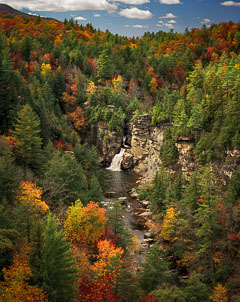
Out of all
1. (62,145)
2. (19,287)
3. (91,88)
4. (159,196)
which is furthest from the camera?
(91,88)

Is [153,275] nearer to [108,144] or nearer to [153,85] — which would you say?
[108,144]

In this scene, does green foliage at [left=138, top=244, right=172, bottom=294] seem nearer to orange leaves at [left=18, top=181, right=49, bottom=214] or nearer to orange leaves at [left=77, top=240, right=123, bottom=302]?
orange leaves at [left=77, top=240, right=123, bottom=302]

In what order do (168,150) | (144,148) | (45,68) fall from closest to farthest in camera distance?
(168,150)
(144,148)
(45,68)

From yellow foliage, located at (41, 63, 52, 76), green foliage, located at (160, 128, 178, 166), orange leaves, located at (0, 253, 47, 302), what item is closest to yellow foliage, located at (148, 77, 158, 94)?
yellow foliage, located at (41, 63, 52, 76)

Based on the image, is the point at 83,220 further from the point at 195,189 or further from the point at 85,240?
the point at 195,189

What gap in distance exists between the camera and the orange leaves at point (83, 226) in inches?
1174

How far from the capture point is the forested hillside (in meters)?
20.8

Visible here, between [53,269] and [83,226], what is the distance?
12076mm

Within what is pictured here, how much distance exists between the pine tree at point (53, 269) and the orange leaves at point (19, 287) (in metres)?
0.48

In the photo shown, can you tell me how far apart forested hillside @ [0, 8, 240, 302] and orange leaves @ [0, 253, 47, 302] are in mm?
77

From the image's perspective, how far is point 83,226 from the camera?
3047 cm

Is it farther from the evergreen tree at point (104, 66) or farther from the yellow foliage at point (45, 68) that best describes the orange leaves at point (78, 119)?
the evergreen tree at point (104, 66)

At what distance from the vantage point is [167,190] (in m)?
48.5

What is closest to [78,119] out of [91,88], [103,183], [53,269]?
[91,88]
